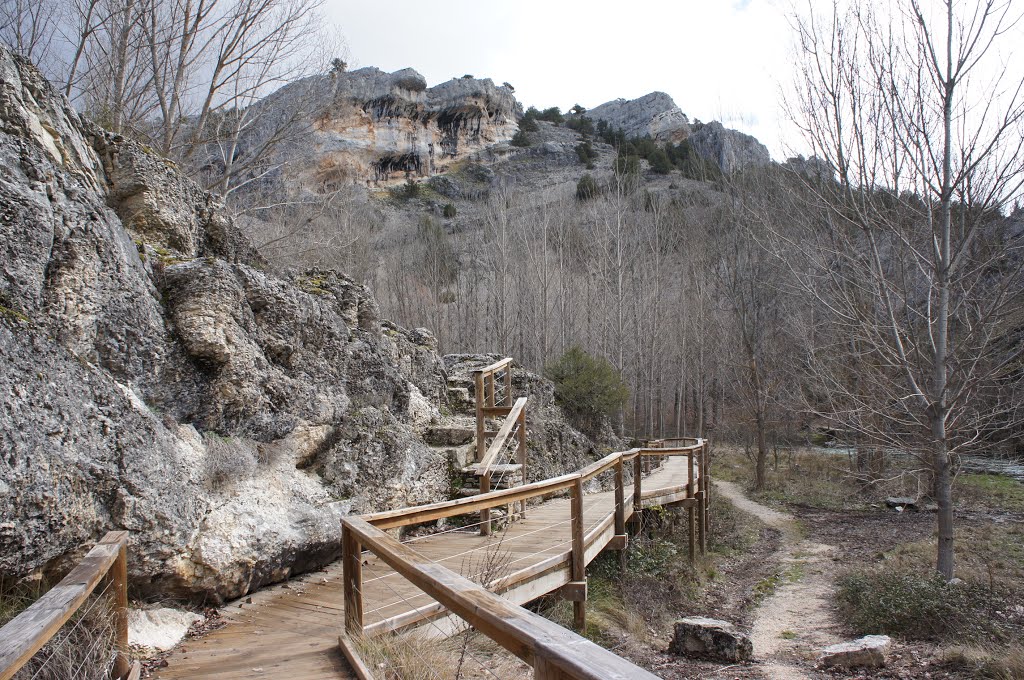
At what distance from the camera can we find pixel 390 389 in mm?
8602

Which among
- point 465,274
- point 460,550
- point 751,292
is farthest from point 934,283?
point 465,274

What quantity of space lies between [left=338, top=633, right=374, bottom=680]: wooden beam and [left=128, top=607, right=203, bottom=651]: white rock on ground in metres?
1.16

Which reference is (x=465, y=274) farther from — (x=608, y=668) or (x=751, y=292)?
(x=608, y=668)

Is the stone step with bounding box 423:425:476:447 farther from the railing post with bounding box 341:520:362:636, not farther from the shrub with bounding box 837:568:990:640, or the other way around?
the railing post with bounding box 341:520:362:636

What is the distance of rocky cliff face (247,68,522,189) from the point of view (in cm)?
5156

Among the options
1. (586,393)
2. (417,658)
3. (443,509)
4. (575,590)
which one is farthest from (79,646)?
(586,393)

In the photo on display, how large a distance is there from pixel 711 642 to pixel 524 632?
5.66 m

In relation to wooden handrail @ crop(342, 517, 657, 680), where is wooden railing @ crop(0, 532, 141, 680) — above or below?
below

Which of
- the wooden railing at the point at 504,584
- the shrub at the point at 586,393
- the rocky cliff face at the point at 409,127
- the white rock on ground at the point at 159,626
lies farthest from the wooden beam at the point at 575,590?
the rocky cliff face at the point at 409,127

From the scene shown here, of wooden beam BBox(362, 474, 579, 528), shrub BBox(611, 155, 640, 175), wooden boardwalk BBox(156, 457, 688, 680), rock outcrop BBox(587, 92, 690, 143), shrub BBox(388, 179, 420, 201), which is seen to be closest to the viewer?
wooden boardwalk BBox(156, 457, 688, 680)

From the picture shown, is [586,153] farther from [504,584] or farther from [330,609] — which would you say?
[330,609]

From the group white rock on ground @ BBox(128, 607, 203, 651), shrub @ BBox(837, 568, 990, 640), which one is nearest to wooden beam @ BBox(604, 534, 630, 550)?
shrub @ BBox(837, 568, 990, 640)

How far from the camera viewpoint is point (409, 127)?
57844 mm

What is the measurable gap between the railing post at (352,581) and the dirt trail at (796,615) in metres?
4.28
